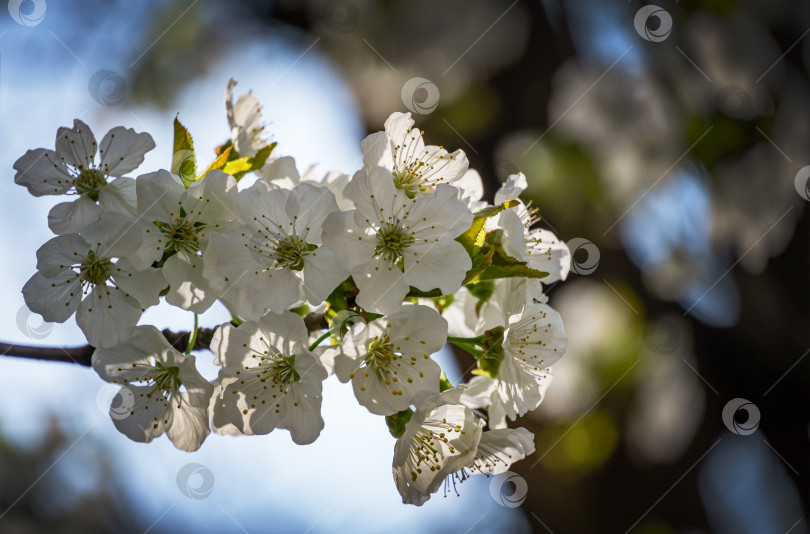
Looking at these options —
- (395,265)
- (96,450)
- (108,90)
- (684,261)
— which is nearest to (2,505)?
(96,450)

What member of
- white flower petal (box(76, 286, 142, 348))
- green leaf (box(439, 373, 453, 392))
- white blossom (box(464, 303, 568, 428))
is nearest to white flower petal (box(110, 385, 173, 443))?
white flower petal (box(76, 286, 142, 348))

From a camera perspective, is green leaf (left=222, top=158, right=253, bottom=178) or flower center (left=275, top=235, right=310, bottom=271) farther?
green leaf (left=222, top=158, right=253, bottom=178)

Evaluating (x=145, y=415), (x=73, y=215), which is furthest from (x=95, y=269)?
(x=145, y=415)

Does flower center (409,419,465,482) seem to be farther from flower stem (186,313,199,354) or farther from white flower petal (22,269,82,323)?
white flower petal (22,269,82,323)

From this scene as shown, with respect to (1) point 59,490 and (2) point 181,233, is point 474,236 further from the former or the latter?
(1) point 59,490

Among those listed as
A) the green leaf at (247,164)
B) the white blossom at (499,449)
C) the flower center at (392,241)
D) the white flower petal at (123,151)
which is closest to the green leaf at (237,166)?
the green leaf at (247,164)

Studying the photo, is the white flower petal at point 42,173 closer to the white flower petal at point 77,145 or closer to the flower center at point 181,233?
the white flower petal at point 77,145

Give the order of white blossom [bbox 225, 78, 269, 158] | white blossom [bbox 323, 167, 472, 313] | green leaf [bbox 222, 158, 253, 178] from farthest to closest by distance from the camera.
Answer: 1. white blossom [bbox 225, 78, 269, 158]
2. green leaf [bbox 222, 158, 253, 178]
3. white blossom [bbox 323, 167, 472, 313]
